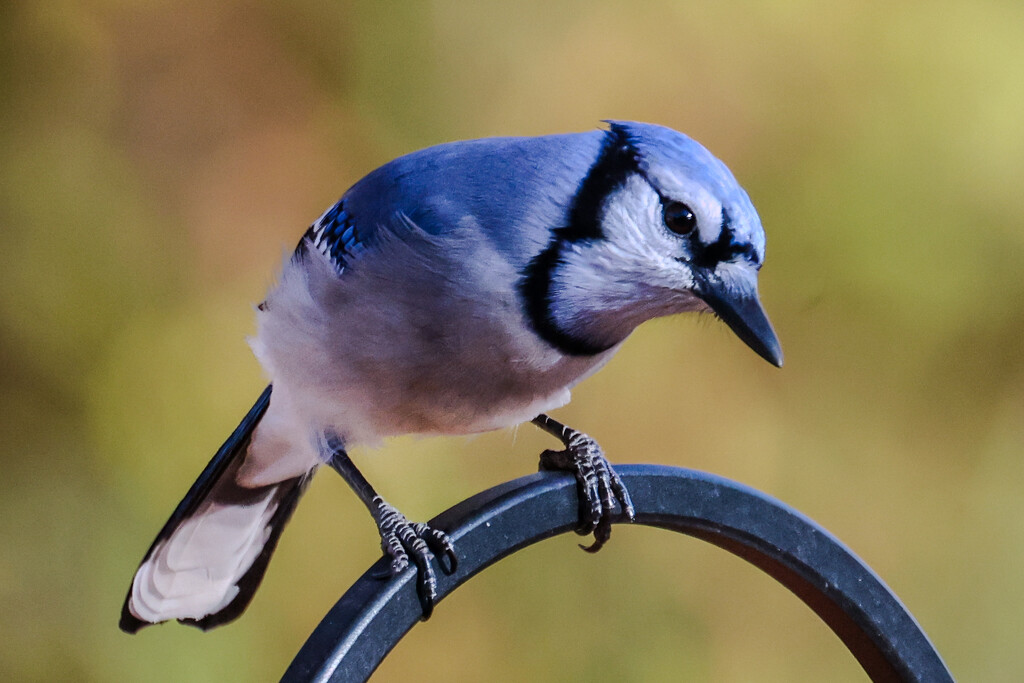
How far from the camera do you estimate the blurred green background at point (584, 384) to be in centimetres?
110

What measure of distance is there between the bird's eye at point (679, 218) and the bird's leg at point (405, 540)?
22 centimetres

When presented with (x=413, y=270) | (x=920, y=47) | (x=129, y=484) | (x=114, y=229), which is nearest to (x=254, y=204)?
(x=114, y=229)

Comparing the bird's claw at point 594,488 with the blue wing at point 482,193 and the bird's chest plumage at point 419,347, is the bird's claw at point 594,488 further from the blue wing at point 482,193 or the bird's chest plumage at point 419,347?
the blue wing at point 482,193

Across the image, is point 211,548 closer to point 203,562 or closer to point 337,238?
point 203,562

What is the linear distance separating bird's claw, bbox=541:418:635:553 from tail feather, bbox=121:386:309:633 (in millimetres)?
264

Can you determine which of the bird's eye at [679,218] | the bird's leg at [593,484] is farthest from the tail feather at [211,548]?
the bird's eye at [679,218]

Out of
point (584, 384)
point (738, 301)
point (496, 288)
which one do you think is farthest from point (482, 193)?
point (584, 384)

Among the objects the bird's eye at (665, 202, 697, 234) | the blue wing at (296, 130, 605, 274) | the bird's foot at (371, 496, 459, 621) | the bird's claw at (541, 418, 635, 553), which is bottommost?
the bird's foot at (371, 496, 459, 621)

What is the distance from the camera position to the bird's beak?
0.59 m

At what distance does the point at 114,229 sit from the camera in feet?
3.63

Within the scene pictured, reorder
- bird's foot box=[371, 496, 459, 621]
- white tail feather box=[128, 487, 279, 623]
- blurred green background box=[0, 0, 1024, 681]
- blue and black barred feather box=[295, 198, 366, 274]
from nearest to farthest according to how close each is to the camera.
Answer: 1. bird's foot box=[371, 496, 459, 621]
2. blue and black barred feather box=[295, 198, 366, 274]
3. white tail feather box=[128, 487, 279, 623]
4. blurred green background box=[0, 0, 1024, 681]

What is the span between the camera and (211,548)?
2.85 ft

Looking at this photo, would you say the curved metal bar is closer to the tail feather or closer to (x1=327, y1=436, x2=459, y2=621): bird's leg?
(x1=327, y1=436, x2=459, y2=621): bird's leg

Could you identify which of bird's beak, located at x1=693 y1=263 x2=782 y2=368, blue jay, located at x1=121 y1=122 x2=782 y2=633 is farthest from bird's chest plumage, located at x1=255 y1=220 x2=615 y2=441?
bird's beak, located at x1=693 y1=263 x2=782 y2=368
